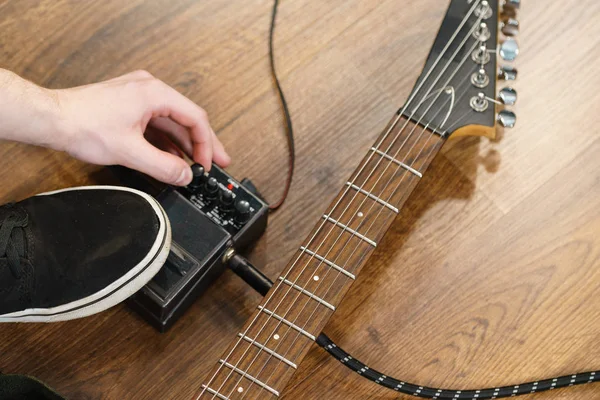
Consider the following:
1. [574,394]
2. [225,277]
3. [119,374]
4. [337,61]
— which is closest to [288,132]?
[337,61]

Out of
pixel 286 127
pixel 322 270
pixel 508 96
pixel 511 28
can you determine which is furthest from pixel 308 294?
pixel 511 28

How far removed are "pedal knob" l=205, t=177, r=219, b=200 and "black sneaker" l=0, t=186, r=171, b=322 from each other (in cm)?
8

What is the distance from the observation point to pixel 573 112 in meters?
1.26

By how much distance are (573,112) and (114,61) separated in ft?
2.73

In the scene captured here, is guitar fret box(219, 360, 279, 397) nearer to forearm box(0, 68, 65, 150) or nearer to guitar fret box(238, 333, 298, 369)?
guitar fret box(238, 333, 298, 369)

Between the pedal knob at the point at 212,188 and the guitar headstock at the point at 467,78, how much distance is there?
1.06 ft

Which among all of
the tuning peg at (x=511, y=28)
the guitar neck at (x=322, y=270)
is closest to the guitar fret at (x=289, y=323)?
the guitar neck at (x=322, y=270)

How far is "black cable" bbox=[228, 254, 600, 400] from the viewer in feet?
3.53

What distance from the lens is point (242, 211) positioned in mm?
1065

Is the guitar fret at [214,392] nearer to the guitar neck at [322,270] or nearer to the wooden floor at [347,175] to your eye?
the guitar neck at [322,270]

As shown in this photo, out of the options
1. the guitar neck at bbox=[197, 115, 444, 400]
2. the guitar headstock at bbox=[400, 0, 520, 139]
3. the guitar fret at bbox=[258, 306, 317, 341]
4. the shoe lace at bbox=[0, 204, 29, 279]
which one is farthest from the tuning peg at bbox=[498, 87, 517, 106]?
the shoe lace at bbox=[0, 204, 29, 279]

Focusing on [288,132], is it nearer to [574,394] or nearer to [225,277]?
[225,277]

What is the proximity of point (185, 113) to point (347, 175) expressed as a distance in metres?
0.31

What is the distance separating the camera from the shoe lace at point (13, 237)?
98 centimetres
